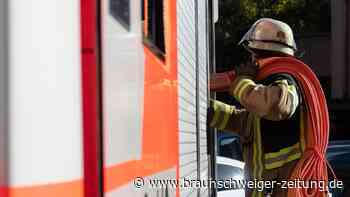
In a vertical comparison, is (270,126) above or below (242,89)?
below

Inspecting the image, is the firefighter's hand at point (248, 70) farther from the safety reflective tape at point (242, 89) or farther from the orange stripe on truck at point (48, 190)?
the orange stripe on truck at point (48, 190)

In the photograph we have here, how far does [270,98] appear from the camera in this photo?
14.0 ft

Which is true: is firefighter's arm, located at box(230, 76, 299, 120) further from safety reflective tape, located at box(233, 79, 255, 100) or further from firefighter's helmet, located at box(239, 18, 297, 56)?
firefighter's helmet, located at box(239, 18, 297, 56)

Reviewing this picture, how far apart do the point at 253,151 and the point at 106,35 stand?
2.89 meters

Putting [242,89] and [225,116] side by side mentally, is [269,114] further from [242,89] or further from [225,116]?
[225,116]

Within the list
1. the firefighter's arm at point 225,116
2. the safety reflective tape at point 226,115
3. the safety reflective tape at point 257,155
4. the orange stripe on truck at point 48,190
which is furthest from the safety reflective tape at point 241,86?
the orange stripe on truck at point 48,190

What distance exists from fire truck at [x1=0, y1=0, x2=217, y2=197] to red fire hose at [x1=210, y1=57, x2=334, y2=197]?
1892 millimetres

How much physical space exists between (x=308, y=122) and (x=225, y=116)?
790 mm

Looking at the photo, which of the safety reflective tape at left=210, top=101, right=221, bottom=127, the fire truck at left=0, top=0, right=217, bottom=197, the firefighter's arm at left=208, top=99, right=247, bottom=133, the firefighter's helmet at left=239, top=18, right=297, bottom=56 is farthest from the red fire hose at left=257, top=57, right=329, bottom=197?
the fire truck at left=0, top=0, right=217, bottom=197

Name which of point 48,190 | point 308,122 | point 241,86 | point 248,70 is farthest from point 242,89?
point 48,190

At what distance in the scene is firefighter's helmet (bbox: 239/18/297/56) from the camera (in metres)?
4.59

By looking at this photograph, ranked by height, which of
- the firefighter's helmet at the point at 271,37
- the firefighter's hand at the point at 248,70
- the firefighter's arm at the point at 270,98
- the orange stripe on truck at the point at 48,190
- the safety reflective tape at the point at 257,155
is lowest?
the safety reflective tape at the point at 257,155

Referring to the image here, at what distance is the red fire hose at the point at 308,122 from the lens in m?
4.48
